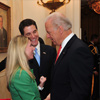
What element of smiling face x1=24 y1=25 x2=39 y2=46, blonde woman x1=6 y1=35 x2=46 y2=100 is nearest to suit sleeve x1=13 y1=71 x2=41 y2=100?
blonde woman x1=6 y1=35 x2=46 y2=100

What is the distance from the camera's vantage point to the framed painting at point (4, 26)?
116 inches

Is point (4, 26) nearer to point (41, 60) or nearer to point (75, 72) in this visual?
point (41, 60)

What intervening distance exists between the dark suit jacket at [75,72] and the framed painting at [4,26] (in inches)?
64.9

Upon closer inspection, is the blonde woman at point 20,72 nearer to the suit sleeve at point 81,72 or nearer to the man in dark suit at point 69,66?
the man in dark suit at point 69,66

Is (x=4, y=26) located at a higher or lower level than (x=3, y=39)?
higher

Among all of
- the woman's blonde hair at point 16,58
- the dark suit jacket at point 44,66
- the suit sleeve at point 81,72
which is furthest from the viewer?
the dark suit jacket at point 44,66

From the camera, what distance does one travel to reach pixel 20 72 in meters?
1.52

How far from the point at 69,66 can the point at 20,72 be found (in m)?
0.42

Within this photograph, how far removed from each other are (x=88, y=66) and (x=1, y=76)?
213 centimetres

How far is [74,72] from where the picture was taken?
56.8 inches

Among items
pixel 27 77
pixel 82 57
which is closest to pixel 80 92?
pixel 82 57

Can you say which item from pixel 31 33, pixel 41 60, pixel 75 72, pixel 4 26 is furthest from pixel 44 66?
pixel 4 26

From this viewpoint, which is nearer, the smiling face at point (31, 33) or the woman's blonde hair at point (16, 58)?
the woman's blonde hair at point (16, 58)

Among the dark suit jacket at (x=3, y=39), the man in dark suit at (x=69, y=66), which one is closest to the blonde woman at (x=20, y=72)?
the man in dark suit at (x=69, y=66)
